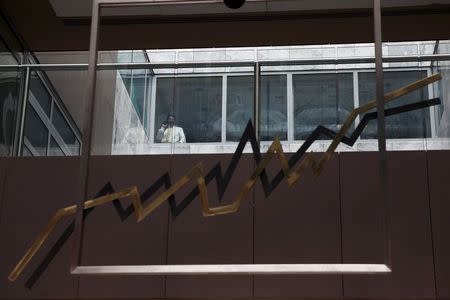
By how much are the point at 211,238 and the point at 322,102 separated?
4.43 ft

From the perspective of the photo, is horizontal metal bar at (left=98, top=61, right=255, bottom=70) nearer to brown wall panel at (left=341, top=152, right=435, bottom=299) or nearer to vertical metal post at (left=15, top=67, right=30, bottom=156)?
vertical metal post at (left=15, top=67, right=30, bottom=156)

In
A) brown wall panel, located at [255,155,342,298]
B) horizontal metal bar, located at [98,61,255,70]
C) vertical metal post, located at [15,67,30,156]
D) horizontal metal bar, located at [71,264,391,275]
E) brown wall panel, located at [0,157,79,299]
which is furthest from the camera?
vertical metal post, located at [15,67,30,156]

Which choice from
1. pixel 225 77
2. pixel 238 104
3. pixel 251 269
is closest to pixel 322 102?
pixel 238 104

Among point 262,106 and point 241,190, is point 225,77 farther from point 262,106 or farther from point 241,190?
point 241,190

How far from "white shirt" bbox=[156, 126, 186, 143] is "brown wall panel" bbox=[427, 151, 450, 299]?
193cm

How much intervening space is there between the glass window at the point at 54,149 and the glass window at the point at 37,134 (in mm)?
48

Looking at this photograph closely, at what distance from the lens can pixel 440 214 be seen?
5.62 metres

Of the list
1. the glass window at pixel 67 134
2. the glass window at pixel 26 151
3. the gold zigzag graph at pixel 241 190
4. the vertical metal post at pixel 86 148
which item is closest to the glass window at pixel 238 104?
the gold zigzag graph at pixel 241 190

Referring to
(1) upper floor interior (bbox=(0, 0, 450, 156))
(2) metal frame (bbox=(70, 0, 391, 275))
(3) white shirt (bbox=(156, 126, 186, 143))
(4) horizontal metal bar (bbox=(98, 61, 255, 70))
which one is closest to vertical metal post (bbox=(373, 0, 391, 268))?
(2) metal frame (bbox=(70, 0, 391, 275))

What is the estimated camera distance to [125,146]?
6.01 metres

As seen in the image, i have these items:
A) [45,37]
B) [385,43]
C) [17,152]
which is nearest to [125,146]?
[17,152]

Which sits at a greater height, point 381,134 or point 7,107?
point 7,107

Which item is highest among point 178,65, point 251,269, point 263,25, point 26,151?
point 263,25

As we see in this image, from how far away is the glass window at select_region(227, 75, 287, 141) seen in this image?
18.9ft
